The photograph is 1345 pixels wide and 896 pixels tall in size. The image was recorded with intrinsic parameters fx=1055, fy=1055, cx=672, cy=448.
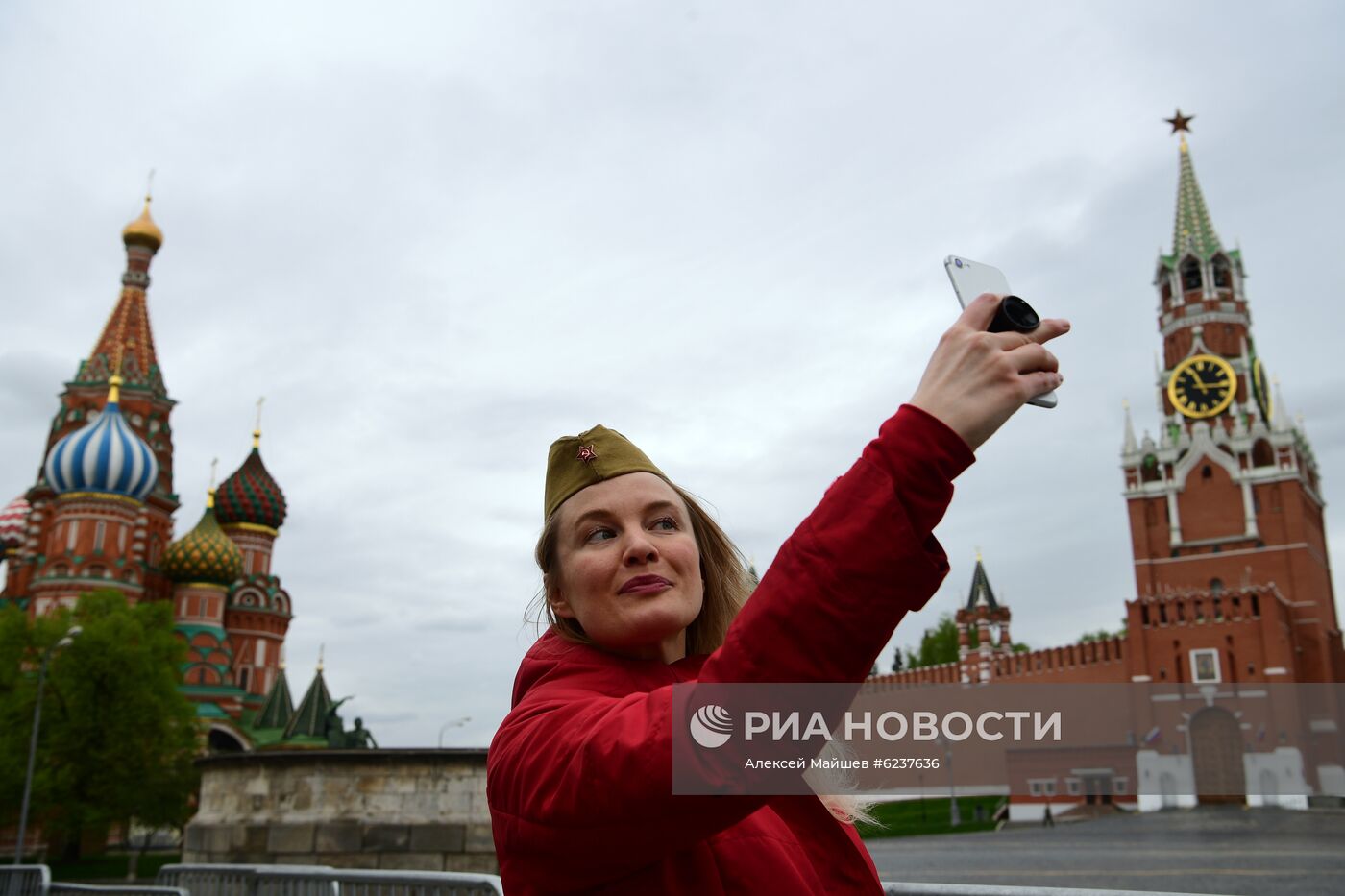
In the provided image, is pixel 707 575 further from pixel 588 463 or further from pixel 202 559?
pixel 202 559

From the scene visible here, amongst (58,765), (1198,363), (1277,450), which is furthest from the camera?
(1198,363)

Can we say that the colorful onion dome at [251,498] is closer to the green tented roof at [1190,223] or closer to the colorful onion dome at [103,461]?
the colorful onion dome at [103,461]

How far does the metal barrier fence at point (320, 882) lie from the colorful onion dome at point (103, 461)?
39449 mm

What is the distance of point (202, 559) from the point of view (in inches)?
1897

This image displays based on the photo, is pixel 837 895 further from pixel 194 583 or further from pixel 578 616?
pixel 194 583

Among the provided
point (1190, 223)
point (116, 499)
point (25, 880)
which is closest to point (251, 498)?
point (116, 499)

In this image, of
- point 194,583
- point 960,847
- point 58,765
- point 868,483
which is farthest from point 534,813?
point 194,583

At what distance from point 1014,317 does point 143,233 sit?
62009mm

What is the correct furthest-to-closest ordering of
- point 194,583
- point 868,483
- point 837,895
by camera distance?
point 194,583
point 837,895
point 868,483

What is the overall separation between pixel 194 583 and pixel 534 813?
52.0 metres

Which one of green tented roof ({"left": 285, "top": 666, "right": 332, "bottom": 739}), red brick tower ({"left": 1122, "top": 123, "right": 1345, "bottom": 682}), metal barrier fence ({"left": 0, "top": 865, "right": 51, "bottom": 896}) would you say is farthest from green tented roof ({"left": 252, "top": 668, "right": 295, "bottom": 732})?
red brick tower ({"left": 1122, "top": 123, "right": 1345, "bottom": 682})

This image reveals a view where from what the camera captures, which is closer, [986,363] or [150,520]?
[986,363]

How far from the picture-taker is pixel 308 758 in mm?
15617

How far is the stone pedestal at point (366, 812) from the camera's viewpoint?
48.8 feet
